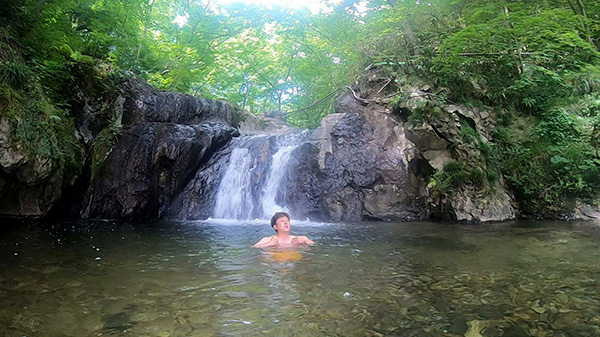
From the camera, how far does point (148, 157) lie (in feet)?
36.4

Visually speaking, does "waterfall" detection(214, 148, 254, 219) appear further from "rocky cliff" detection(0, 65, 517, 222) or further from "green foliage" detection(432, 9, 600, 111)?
"green foliage" detection(432, 9, 600, 111)

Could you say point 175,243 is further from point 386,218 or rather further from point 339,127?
point 339,127

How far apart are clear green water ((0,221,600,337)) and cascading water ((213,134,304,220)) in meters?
4.65

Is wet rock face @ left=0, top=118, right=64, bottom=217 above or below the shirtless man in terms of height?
above

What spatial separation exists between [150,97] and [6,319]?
994 cm

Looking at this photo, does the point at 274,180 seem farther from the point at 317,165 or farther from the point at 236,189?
the point at 317,165

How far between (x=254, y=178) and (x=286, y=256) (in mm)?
Answer: 7143

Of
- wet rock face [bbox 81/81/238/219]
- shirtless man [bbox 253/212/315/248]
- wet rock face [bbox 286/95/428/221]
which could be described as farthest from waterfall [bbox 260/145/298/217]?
shirtless man [bbox 253/212/315/248]

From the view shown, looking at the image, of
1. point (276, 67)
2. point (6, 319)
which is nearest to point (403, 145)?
point (6, 319)

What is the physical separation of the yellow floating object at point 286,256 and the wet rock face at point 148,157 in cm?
697

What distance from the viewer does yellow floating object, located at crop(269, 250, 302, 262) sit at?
502 centimetres

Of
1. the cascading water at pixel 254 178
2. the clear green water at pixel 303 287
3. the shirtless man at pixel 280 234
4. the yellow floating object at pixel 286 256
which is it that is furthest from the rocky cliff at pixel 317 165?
the yellow floating object at pixel 286 256

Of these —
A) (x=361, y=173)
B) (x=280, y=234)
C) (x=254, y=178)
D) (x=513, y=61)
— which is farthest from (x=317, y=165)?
(x=513, y=61)

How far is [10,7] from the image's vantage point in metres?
8.63
